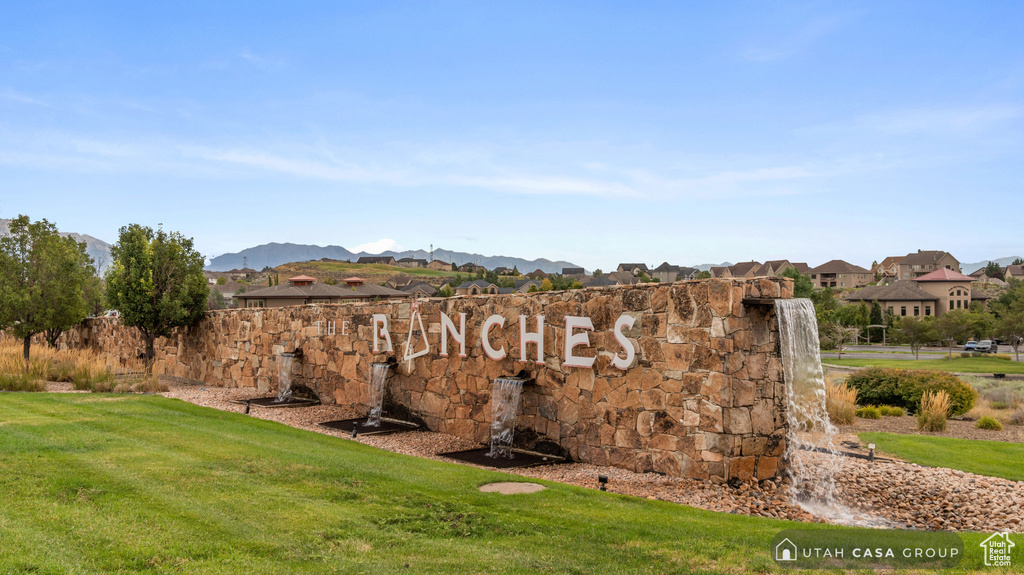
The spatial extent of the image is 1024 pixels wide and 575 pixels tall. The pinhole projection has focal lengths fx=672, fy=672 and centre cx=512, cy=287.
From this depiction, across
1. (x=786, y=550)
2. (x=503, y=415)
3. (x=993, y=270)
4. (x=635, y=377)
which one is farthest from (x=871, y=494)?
(x=993, y=270)

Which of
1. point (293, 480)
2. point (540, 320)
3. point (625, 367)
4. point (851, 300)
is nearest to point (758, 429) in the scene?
point (625, 367)

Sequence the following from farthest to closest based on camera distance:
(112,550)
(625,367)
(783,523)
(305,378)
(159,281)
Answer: (159,281) → (305,378) → (625,367) → (783,523) → (112,550)

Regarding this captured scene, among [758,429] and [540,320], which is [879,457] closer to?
[758,429]

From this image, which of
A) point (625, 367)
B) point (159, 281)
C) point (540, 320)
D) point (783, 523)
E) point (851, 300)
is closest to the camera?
point (783, 523)

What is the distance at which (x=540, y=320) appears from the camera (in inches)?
432

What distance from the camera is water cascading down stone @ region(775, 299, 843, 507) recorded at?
29.2 ft

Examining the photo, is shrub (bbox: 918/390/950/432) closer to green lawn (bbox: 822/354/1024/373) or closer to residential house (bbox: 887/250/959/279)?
green lawn (bbox: 822/354/1024/373)

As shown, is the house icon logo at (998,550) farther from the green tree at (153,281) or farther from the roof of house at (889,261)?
the roof of house at (889,261)

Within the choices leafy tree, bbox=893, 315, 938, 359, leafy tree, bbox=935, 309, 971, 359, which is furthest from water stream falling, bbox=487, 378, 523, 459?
leafy tree, bbox=935, 309, 971, 359

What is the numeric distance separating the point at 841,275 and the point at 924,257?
→ 12.1 metres

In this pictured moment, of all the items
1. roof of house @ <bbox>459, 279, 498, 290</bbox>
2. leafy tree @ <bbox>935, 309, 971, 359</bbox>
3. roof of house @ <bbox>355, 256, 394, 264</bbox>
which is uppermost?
roof of house @ <bbox>355, 256, 394, 264</bbox>

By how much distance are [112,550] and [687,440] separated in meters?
6.59

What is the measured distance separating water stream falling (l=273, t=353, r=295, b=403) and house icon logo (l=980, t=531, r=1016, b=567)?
1489 centimetres

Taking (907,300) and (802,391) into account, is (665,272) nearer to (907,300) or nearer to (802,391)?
(907,300)
